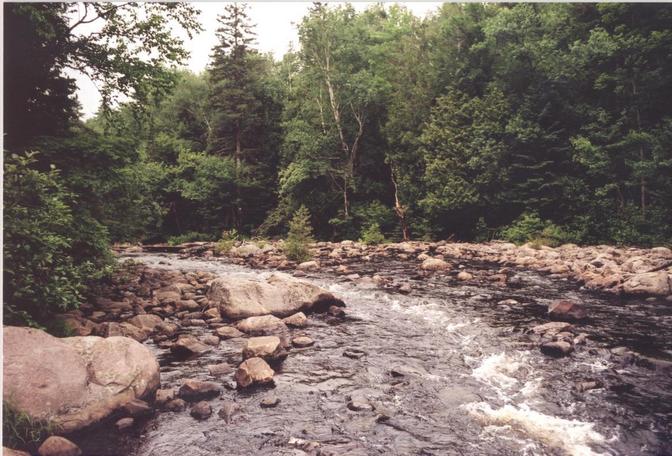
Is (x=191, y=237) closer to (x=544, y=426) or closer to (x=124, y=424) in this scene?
(x=124, y=424)

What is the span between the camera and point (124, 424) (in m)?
4.88

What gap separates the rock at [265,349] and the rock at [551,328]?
4.97 m

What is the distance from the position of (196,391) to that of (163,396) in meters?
0.42

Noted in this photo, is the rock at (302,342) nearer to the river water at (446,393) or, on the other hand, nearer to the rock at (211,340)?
the river water at (446,393)

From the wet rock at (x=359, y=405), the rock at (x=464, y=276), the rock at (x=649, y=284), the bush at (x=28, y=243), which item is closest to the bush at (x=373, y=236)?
the rock at (x=464, y=276)

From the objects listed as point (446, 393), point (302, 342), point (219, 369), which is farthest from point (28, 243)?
point (446, 393)

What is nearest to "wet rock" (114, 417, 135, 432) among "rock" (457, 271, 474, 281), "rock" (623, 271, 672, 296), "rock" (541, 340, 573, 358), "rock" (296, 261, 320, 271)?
"rock" (541, 340, 573, 358)

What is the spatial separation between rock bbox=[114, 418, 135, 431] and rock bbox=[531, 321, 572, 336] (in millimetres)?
7125

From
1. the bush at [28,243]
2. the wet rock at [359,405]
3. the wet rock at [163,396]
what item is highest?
the bush at [28,243]

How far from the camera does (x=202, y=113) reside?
41.9m

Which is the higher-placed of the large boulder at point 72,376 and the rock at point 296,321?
the large boulder at point 72,376

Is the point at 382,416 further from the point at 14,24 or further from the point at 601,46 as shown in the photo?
the point at 601,46

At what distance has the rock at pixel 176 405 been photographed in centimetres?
535

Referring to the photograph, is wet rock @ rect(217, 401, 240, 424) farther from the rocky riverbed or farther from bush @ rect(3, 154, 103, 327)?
bush @ rect(3, 154, 103, 327)
